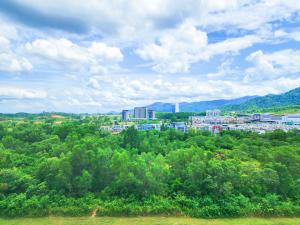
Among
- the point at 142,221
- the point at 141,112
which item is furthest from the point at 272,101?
the point at 142,221

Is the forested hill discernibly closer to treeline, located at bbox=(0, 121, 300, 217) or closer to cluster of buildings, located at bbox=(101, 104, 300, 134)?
cluster of buildings, located at bbox=(101, 104, 300, 134)

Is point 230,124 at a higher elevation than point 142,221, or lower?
higher

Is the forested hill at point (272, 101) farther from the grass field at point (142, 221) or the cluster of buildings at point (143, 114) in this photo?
the grass field at point (142, 221)

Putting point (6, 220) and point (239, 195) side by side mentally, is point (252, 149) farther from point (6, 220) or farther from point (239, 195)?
point (6, 220)

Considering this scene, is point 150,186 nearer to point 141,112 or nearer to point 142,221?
point 142,221

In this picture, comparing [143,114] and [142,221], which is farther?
[143,114]

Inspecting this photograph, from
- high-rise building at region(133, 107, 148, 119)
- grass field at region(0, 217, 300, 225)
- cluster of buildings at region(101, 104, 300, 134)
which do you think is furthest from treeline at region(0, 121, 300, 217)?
high-rise building at region(133, 107, 148, 119)

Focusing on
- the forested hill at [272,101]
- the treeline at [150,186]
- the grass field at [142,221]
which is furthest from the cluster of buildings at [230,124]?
the forested hill at [272,101]

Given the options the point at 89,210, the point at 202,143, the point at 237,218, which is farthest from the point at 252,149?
the point at 89,210
